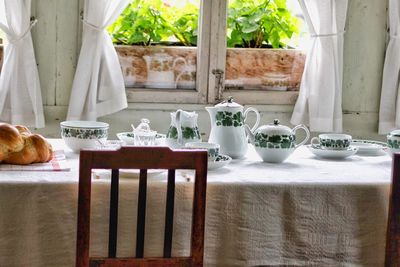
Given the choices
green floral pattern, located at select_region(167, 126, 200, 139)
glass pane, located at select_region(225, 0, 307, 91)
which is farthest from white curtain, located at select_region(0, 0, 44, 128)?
green floral pattern, located at select_region(167, 126, 200, 139)

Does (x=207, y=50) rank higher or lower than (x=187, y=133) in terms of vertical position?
higher

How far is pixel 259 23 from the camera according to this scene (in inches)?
153

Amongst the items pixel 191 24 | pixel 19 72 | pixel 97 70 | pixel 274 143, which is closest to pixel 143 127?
pixel 274 143

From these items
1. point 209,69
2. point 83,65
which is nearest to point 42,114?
point 83,65

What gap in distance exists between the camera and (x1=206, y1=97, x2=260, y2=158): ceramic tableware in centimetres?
268

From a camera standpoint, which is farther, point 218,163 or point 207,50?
point 207,50

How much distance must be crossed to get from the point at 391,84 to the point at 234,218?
2.04 metres

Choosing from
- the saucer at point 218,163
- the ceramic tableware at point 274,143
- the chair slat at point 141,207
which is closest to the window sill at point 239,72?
the ceramic tableware at point 274,143

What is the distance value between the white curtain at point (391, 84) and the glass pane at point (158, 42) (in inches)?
39.3

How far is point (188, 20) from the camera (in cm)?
387

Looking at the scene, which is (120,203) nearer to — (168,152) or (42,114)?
(168,152)

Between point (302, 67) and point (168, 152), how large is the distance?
2224 millimetres

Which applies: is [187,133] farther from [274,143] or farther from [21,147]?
[21,147]

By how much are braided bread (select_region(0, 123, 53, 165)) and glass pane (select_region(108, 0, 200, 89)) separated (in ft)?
4.70
